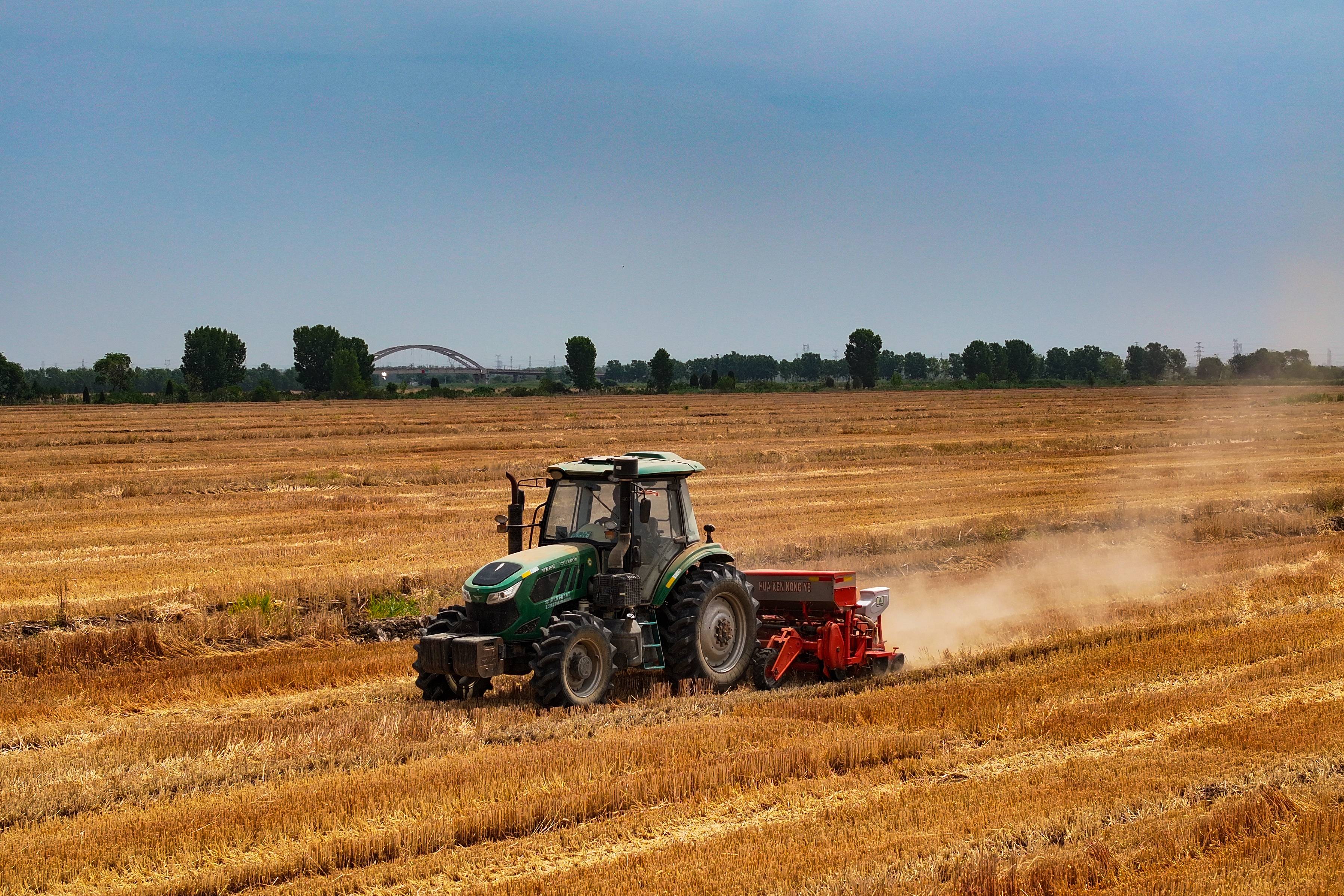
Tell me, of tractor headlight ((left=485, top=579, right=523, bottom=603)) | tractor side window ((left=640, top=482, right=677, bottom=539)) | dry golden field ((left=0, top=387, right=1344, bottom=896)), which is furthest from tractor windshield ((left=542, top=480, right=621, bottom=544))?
dry golden field ((left=0, top=387, right=1344, bottom=896))

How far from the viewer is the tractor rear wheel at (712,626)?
11.2 m

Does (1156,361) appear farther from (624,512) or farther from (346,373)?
(624,512)

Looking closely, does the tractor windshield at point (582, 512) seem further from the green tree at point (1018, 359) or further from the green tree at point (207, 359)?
the green tree at point (1018, 359)

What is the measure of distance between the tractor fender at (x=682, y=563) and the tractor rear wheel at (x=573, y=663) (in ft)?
2.49

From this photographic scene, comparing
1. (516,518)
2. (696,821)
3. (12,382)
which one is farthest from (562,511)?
(12,382)

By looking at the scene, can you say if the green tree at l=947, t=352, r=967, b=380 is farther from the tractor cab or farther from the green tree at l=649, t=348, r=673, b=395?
the tractor cab

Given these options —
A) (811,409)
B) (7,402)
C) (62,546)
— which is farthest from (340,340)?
(62,546)

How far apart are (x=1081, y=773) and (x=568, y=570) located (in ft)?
15.3

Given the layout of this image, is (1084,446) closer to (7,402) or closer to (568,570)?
(568,570)

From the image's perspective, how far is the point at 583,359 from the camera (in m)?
151

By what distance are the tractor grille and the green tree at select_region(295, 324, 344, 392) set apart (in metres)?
146

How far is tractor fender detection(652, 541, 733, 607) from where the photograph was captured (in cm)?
1127

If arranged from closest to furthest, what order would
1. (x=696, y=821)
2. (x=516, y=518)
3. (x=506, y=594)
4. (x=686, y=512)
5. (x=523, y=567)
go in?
(x=696, y=821) → (x=506, y=594) → (x=523, y=567) → (x=516, y=518) → (x=686, y=512)

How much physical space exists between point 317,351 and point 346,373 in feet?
57.5
